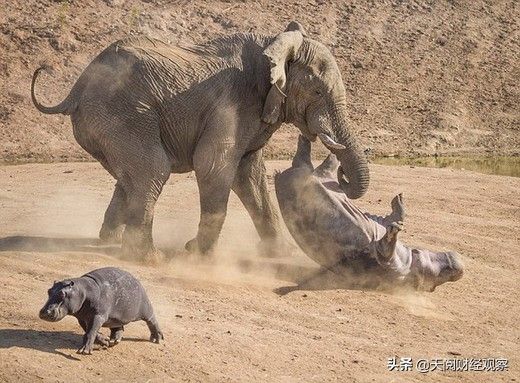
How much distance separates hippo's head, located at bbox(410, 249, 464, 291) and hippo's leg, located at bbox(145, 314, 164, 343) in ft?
11.0

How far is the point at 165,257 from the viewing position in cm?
1223

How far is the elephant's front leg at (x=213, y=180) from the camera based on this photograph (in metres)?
12.1

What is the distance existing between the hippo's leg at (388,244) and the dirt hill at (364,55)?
27.8 feet

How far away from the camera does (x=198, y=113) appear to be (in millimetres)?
12250

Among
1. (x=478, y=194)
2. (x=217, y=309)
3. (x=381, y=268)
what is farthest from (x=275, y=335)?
(x=478, y=194)

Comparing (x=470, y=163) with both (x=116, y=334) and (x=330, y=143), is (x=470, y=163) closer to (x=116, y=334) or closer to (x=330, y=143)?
(x=330, y=143)

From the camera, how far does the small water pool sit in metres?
19.5

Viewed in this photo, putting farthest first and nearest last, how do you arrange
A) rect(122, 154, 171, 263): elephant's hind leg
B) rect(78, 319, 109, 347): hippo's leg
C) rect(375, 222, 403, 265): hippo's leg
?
rect(122, 154, 171, 263): elephant's hind leg < rect(375, 222, 403, 265): hippo's leg < rect(78, 319, 109, 347): hippo's leg

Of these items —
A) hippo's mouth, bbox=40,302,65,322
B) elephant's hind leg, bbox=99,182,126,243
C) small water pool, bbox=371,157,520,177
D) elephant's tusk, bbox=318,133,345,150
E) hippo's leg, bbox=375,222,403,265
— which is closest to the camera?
hippo's mouth, bbox=40,302,65,322

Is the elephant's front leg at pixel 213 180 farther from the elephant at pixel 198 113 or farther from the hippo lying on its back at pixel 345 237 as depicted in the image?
the hippo lying on its back at pixel 345 237

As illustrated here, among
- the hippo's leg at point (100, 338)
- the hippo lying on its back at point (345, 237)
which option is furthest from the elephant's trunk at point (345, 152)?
the hippo's leg at point (100, 338)

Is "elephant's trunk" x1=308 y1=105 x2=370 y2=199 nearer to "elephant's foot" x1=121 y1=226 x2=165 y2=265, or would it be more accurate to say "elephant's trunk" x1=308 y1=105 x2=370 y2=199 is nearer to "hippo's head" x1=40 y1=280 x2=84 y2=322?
"elephant's foot" x1=121 y1=226 x2=165 y2=265

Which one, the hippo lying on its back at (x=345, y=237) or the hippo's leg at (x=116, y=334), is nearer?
the hippo's leg at (x=116, y=334)

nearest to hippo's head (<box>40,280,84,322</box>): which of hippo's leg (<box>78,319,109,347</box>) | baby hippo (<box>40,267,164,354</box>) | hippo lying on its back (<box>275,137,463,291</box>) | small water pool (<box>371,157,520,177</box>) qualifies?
baby hippo (<box>40,267,164,354</box>)
